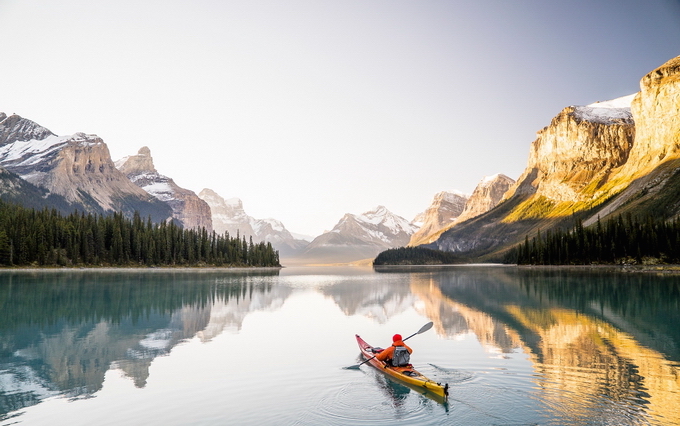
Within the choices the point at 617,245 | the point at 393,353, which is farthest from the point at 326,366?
the point at 617,245

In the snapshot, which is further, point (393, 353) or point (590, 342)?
point (590, 342)

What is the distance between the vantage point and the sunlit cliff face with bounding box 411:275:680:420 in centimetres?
1925

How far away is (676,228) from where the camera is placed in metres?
143

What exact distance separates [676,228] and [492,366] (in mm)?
151628

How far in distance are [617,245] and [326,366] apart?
16597 cm

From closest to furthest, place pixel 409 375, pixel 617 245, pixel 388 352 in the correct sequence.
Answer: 1. pixel 409 375
2. pixel 388 352
3. pixel 617 245

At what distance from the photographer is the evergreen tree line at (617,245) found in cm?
14525

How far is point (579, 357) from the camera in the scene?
27.0 metres

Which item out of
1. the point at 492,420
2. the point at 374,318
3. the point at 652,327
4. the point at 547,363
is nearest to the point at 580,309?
the point at 652,327

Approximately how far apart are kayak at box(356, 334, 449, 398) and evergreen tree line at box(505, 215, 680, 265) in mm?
148831

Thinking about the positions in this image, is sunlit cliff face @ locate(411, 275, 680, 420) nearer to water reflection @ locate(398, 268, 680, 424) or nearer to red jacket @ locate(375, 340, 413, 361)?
water reflection @ locate(398, 268, 680, 424)

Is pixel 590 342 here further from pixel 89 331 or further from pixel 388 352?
pixel 89 331

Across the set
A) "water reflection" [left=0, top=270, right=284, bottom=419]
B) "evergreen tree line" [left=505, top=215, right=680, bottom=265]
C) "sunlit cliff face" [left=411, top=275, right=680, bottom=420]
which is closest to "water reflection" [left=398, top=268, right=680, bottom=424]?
"sunlit cliff face" [left=411, top=275, right=680, bottom=420]

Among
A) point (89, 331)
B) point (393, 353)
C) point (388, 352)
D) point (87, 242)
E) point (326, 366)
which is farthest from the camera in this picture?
point (87, 242)
